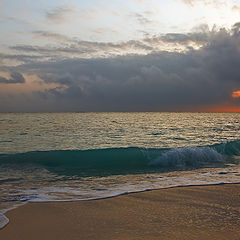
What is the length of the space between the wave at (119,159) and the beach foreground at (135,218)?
24.7ft

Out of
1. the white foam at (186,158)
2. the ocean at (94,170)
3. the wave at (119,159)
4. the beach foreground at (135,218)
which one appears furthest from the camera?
the white foam at (186,158)

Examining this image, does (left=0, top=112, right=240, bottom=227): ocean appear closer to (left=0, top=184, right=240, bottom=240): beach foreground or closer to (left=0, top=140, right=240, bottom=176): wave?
(left=0, top=140, right=240, bottom=176): wave

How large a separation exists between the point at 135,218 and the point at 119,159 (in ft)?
43.0

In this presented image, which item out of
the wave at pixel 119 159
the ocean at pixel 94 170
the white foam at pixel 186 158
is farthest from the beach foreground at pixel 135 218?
the white foam at pixel 186 158

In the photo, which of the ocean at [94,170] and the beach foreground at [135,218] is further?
the ocean at [94,170]

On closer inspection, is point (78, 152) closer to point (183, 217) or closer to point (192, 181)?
point (192, 181)

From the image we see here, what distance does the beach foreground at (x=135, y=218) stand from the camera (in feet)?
A: 17.7

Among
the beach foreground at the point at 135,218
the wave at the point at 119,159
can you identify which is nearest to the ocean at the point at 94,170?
the wave at the point at 119,159

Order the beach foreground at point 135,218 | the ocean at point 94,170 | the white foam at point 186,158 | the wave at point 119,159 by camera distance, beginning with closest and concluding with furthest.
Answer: the beach foreground at point 135,218 → the ocean at point 94,170 → the wave at point 119,159 → the white foam at point 186,158

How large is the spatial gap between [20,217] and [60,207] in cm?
112

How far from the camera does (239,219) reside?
20.4 ft

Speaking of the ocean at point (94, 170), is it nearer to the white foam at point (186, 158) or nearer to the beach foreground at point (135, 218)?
the white foam at point (186, 158)

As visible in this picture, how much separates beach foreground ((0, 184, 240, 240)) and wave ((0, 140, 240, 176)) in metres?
7.53

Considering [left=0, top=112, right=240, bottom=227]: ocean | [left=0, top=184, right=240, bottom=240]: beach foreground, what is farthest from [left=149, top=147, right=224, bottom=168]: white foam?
[left=0, top=184, right=240, bottom=240]: beach foreground
